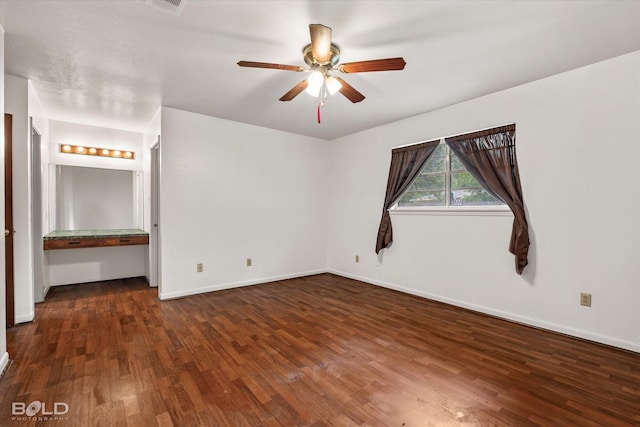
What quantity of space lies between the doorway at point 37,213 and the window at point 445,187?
15.3 feet

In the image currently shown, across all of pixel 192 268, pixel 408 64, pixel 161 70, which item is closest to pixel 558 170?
pixel 408 64

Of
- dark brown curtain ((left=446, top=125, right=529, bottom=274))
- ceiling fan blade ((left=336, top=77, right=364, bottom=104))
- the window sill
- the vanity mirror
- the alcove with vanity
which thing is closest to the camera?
ceiling fan blade ((left=336, top=77, right=364, bottom=104))

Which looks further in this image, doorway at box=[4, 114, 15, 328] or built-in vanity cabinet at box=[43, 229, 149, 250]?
built-in vanity cabinet at box=[43, 229, 149, 250]

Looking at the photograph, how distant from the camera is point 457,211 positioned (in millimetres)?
3547

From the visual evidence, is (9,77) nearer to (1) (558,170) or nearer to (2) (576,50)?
(2) (576,50)

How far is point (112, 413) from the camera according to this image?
1650mm

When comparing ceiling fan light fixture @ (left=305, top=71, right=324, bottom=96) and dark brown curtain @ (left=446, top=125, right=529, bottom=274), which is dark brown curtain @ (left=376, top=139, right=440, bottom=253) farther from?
ceiling fan light fixture @ (left=305, top=71, right=324, bottom=96)

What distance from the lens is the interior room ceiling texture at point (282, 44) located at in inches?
74.5

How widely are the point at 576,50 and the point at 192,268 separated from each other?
15.4 ft

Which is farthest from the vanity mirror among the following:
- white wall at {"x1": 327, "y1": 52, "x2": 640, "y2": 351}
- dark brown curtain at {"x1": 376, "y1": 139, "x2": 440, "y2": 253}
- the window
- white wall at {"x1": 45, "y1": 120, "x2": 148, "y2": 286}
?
white wall at {"x1": 327, "y1": 52, "x2": 640, "y2": 351}

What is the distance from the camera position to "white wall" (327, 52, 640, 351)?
247 cm

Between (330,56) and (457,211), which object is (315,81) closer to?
(330,56)

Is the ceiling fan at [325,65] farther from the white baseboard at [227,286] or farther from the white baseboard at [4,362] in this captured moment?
the white baseboard at [227,286]

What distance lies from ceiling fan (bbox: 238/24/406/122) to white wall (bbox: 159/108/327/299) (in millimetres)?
1950
